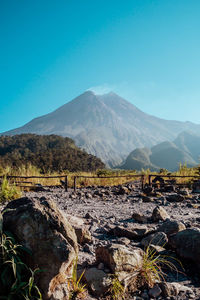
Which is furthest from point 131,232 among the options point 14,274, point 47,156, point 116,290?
point 47,156

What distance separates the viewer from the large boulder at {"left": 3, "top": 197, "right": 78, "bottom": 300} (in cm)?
169

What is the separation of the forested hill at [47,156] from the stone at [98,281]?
39.7ft

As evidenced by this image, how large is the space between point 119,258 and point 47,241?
743 millimetres

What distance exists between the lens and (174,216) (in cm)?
450

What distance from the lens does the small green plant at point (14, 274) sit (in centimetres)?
154

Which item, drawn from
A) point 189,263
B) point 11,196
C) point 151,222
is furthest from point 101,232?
point 11,196

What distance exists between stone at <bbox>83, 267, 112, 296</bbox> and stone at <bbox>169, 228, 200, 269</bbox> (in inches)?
38.6

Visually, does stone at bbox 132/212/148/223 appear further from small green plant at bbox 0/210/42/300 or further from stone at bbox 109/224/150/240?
small green plant at bbox 0/210/42/300

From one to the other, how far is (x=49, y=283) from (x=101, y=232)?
1.87 metres

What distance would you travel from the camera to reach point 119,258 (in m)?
2.10

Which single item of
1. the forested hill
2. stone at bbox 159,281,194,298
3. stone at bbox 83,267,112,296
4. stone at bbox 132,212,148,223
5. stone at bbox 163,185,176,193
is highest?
the forested hill

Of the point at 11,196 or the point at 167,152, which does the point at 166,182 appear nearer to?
the point at 11,196

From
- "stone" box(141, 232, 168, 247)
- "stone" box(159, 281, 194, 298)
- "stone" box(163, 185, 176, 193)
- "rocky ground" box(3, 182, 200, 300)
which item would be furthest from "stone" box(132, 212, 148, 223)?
"stone" box(163, 185, 176, 193)

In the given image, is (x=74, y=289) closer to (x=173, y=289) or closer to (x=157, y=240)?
(x=173, y=289)
